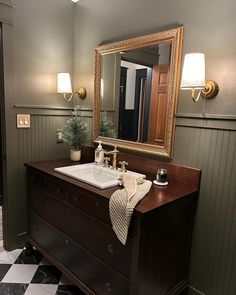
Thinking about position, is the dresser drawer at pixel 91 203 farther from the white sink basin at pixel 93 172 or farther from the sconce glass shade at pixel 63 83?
the sconce glass shade at pixel 63 83

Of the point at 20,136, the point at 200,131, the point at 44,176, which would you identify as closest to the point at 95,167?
the point at 44,176

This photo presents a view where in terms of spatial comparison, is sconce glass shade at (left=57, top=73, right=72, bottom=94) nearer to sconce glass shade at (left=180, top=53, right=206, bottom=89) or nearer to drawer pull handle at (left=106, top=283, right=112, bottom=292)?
sconce glass shade at (left=180, top=53, right=206, bottom=89)

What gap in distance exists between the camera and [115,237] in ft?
4.39

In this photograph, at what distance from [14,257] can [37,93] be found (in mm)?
1486

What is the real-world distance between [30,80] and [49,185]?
3.19 ft

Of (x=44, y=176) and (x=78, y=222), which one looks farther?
(x=44, y=176)

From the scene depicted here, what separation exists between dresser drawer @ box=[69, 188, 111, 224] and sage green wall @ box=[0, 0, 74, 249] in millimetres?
826

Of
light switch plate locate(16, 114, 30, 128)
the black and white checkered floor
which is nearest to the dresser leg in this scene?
the black and white checkered floor

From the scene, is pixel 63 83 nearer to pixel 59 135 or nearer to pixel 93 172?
pixel 59 135

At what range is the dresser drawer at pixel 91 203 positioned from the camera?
1.37m

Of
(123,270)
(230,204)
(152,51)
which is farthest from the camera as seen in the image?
(152,51)

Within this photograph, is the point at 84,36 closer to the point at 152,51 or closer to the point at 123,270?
the point at 152,51

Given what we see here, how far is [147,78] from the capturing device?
1.76m

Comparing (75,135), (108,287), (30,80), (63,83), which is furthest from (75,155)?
(108,287)
